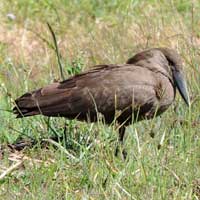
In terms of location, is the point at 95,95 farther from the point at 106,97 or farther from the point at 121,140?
the point at 121,140

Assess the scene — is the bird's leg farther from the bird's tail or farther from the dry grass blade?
the dry grass blade

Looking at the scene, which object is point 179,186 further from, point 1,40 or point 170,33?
point 1,40

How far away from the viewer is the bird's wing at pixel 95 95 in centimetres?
704

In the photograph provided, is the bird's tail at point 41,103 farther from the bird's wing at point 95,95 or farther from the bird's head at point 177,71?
the bird's head at point 177,71

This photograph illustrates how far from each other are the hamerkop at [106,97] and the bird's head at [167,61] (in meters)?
0.18

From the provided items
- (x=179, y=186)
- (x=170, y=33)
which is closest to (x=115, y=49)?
(x=170, y=33)

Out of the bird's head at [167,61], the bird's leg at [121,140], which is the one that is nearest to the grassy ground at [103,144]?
the bird's leg at [121,140]

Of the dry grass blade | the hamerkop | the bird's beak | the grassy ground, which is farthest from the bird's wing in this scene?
the dry grass blade

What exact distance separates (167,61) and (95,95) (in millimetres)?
769

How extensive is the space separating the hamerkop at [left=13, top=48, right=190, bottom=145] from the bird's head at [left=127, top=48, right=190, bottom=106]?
0.58ft

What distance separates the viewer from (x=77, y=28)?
468 inches

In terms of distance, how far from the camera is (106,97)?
23.2ft

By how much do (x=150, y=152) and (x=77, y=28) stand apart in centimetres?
588

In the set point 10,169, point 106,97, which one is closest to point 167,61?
point 106,97
